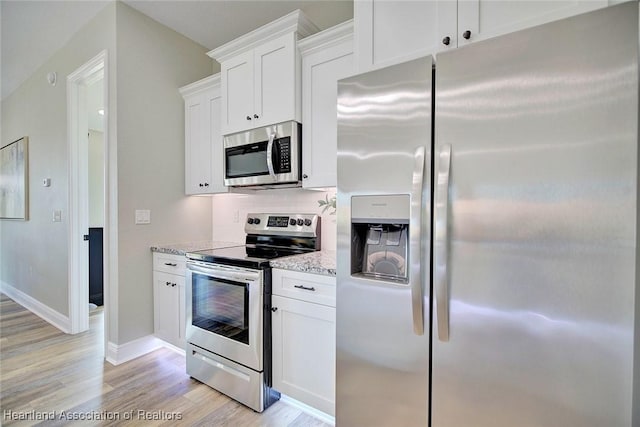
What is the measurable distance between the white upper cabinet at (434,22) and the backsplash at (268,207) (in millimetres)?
1024

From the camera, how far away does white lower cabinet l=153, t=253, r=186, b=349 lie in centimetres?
243

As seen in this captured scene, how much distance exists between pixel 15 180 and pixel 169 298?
3.46m

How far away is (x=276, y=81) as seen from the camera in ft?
7.16

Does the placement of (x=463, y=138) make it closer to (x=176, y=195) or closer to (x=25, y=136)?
(x=176, y=195)

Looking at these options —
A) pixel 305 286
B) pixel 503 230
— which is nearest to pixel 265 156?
pixel 305 286

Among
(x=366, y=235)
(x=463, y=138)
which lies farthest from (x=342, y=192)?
(x=463, y=138)

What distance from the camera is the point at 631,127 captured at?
0.90m

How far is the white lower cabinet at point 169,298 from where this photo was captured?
2430 millimetres

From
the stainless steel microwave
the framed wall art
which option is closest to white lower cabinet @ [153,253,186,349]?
the stainless steel microwave

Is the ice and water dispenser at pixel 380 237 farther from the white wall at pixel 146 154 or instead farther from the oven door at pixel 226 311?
the white wall at pixel 146 154

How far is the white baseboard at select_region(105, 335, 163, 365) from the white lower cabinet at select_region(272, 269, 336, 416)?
140cm

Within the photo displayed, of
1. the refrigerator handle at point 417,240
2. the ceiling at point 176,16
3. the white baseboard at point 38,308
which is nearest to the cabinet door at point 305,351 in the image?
the refrigerator handle at point 417,240

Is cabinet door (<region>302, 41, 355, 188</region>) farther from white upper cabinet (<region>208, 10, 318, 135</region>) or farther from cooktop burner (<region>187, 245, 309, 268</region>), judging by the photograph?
cooktop burner (<region>187, 245, 309, 268</region>)

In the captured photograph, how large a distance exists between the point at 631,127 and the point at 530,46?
0.39 m
